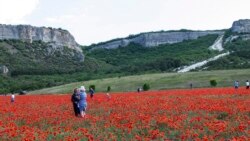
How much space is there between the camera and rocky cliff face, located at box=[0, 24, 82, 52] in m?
149

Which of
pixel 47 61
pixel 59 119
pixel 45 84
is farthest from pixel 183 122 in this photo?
pixel 47 61

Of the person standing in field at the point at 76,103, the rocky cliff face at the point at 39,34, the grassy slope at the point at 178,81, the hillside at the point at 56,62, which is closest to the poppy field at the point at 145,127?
the person standing in field at the point at 76,103

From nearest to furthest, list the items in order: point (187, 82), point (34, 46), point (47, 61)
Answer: point (187, 82) < point (47, 61) < point (34, 46)

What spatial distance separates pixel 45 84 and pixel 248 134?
268ft

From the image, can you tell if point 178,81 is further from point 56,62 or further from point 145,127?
point 56,62

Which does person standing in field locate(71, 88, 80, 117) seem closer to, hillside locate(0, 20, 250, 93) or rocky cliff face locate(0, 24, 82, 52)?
hillside locate(0, 20, 250, 93)

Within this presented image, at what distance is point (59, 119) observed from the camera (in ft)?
64.4

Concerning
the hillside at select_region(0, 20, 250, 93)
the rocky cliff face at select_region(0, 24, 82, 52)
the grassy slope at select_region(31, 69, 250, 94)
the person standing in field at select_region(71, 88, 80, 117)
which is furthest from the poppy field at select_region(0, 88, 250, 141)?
the rocky cliff face at select_region(0, 24, 82, 52)

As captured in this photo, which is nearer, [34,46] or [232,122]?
[232,122]

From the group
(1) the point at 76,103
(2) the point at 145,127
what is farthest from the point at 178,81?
(2) the point at 145,127

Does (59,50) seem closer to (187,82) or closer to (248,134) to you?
(187,82)

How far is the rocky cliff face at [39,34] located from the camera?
149m

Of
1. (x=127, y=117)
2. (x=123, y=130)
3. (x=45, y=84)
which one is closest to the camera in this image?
(x=123, y=130)

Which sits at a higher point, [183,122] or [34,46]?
[34,46]
